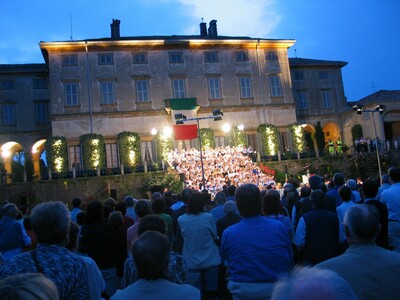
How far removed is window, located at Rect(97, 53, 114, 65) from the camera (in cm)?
3294

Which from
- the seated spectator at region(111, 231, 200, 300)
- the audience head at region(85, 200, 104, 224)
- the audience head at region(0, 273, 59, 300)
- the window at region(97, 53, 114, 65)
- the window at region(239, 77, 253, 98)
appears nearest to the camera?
the audience head at region(0, 273, 59, 300)

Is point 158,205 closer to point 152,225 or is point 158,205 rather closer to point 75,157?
point 152,225

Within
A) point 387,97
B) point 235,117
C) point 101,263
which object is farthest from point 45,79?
point 101,263

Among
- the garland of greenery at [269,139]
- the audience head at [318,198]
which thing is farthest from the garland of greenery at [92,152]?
the audience head at [318,198]

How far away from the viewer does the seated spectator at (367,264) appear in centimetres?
268

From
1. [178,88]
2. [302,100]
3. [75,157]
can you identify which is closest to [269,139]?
[302,100]

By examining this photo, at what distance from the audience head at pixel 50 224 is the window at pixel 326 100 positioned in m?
39.7

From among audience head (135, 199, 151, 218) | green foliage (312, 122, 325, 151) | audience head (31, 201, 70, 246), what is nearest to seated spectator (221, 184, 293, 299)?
audience head (31, 201, 70, 246)

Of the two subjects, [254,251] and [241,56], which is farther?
[241,56]

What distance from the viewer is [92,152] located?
30.8 metres

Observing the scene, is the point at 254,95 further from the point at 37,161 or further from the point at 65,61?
the point at 37,161

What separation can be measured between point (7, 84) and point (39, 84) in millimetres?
2608

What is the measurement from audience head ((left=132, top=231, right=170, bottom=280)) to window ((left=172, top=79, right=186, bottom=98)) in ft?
103

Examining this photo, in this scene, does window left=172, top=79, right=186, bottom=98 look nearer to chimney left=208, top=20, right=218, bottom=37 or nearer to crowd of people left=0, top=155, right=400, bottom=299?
chimney left=208, top=20, right=218, bottom=37
